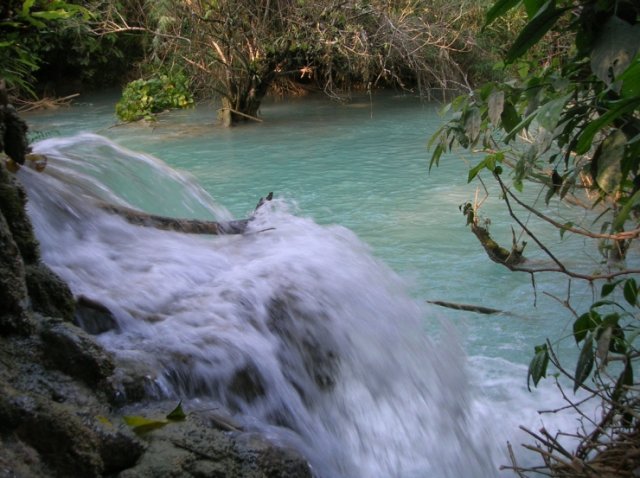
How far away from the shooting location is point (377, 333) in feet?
12.1

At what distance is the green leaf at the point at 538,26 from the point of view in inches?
78.3

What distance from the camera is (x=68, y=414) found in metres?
1.96

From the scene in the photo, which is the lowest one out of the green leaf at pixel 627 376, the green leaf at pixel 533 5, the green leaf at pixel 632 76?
the green leaf at pixel 627 376

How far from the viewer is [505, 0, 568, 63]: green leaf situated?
199cm

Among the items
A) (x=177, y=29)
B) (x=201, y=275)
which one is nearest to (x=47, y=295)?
(x=201, y=275)

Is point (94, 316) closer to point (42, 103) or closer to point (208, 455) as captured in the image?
point (208, 455)

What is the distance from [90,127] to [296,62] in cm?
426

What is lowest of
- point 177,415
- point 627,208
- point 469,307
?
point 469,307

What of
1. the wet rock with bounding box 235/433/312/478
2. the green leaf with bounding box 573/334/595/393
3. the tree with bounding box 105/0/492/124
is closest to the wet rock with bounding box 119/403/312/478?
the wet rock with bounding box 235/433/312/478

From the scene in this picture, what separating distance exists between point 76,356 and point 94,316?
1.83 feet

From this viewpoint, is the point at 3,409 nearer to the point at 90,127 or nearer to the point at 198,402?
the point at 198,402

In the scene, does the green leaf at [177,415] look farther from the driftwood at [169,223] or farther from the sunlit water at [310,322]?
the driftwood at [169,223]

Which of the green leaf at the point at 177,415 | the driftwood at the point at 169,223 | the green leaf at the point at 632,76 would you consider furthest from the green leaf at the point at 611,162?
the driftwood at the point at 169,223

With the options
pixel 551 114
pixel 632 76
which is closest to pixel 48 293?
pixel 551 114
